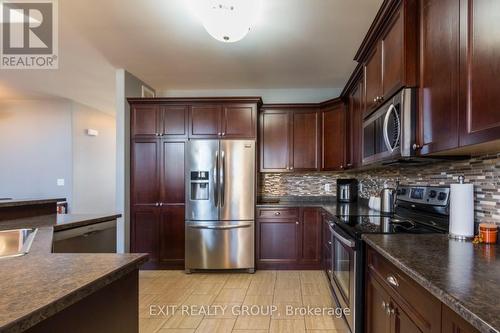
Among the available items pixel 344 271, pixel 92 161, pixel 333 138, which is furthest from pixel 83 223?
pixel 92 161

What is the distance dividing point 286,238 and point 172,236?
1.47 m

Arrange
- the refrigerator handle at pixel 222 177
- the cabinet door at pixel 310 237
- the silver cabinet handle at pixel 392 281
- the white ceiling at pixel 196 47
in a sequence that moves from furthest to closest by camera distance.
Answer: the cabinet door at pixel 310 237, the refrigerator handle at pixel 222 177, the white ceiling at pixel 196 47, the silver cabinet handle at pixel 392 281

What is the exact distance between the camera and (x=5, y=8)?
231 centimetres

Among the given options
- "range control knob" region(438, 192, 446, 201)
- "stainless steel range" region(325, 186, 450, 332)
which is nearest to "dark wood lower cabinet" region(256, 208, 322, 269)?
"stainless steel range" region(325, 186, 450, 332)

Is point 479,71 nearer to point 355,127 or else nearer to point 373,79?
point 373,79

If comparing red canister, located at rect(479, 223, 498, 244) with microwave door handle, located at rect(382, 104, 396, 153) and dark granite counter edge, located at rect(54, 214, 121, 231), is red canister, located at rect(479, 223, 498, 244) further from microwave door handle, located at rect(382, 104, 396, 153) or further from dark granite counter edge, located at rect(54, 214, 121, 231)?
dark granite counter edge, located at rect(54, 214, 121, 231)

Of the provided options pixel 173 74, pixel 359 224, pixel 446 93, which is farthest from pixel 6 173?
pixel 446 93

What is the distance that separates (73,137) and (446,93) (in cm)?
575

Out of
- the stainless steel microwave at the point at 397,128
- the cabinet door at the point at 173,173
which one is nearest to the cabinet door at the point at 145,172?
the cabinet door at the point at 173,173

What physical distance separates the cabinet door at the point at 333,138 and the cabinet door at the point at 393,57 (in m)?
1.76

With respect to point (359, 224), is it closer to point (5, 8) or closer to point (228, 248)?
point (228, 248)

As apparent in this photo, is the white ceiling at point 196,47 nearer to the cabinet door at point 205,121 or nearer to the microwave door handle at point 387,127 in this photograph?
the cabinet door at point 205,121

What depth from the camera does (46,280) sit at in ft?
2.96

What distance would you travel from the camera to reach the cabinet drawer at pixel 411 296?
3.09 ft
